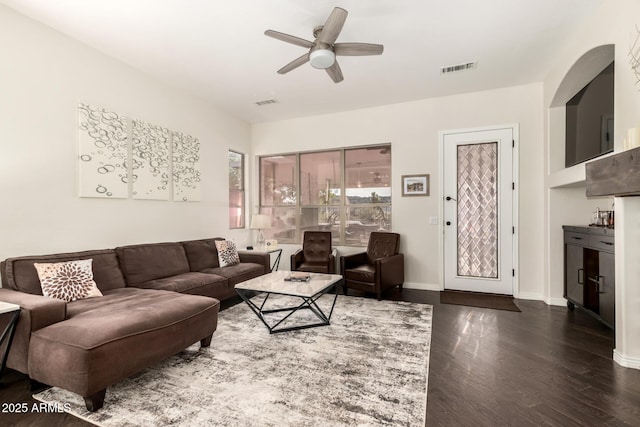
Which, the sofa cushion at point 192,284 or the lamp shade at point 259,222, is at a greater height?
the lamp shade at point 259,222

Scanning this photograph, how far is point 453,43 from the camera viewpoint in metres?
3.17

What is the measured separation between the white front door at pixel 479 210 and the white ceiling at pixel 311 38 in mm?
838

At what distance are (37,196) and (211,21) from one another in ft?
7.56

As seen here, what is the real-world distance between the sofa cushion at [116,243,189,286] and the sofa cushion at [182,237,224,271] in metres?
0.10

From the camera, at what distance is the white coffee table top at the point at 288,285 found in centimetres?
286

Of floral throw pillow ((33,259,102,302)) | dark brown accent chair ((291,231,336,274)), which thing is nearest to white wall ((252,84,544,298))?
dark brown accent chair ((291,231,336,274))

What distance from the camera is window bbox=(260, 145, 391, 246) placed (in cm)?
524

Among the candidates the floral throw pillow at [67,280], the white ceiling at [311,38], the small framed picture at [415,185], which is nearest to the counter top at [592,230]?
the small framed picture at [415,185]

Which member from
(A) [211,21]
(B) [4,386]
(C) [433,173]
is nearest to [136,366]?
(B) [4,386]

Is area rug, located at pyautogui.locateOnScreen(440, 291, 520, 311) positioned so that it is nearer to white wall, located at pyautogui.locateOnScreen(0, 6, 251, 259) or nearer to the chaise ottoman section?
the chaise ottoman section

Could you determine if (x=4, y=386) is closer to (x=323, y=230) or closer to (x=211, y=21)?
(x=211, y=21)

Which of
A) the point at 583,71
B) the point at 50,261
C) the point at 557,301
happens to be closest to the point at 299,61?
the point at 50,261

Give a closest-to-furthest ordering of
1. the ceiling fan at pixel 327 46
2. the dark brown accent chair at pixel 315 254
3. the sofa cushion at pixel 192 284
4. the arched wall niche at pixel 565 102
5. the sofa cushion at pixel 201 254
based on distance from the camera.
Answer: the ceiling fan at pixel 327 46 < the arched wall niche at pixel 565 102 < the sofa cushion at pixel 192 284 < the sofa cushion at pixel 201 254 < the dark brown accent chair at pixel 315 254

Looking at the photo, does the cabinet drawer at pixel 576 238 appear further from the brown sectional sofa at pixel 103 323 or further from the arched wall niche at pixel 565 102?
the brown sectional sofa at pixel 103 323
